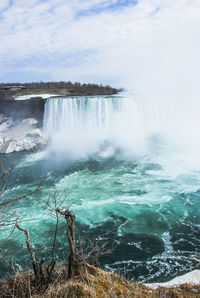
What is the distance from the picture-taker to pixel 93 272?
427 cm

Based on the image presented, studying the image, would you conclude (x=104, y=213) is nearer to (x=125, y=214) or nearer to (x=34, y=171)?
(x=125, y=214)

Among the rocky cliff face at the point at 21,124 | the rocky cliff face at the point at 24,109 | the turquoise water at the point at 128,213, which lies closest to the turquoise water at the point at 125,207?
the turquoise water at the point at 128,213

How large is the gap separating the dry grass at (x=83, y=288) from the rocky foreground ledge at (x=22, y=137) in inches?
617

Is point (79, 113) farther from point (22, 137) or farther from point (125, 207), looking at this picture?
point (125, 207)

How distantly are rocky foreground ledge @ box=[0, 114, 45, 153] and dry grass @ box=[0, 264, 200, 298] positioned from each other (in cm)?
1566

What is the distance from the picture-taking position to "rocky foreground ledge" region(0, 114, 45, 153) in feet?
65.3

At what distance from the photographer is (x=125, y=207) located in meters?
9.14

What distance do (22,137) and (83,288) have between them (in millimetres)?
18492

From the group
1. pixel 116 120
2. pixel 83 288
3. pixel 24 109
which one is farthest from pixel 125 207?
pixel 24 109

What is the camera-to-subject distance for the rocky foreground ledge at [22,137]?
19906mm

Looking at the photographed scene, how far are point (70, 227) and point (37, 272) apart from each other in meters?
0.96

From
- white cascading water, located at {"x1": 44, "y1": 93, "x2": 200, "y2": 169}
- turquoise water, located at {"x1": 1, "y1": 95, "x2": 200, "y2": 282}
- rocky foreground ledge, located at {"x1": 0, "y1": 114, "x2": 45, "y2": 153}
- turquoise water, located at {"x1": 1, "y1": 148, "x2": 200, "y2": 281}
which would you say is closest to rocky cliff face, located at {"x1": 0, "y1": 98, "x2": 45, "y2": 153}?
rocky foreground ledge, located at {"x1": 0, "y1": 114, "x2": 45, "y2": 153}

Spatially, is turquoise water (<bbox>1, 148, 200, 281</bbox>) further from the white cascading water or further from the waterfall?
the waterfall

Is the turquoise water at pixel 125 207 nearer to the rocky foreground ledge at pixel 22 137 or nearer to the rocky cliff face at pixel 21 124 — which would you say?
the rocky foreground ledge at pixel 22 137
